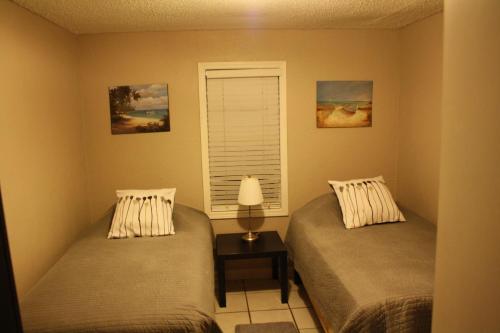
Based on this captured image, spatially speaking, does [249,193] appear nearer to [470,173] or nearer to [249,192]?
[249,192]

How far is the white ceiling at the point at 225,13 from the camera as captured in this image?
2504 millimetres

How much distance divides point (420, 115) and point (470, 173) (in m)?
2.57

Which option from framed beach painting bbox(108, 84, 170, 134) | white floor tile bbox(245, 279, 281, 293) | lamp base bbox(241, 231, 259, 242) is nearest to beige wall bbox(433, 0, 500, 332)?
lamp base bbox(241, 231, 259, 242)

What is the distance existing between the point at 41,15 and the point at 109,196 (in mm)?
1596

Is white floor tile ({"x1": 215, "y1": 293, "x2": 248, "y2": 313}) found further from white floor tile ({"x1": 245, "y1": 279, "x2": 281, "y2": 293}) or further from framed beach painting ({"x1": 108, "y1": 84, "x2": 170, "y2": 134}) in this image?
framed beach painting ({"x1": 108, "y1": 84, "x2": 170, "y2": 134})

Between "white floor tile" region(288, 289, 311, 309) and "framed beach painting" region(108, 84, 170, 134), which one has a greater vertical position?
"framed beach painting" region(108, 84, 170, 134)

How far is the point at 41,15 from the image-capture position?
263cm

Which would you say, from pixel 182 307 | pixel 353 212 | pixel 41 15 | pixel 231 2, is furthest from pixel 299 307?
pixel 41 15

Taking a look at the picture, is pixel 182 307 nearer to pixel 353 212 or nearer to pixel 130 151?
pixel 353 212

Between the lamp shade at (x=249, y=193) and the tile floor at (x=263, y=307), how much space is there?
82 centimetres

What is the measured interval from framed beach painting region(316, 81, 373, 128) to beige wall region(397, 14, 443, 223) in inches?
14.2

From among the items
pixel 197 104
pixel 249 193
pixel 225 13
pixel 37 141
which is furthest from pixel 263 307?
pixel 225 13

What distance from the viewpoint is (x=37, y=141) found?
2539 mm

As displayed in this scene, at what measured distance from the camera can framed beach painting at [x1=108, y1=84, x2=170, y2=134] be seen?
3348mm
